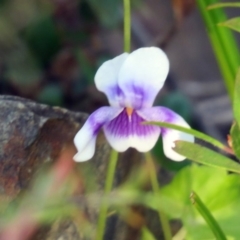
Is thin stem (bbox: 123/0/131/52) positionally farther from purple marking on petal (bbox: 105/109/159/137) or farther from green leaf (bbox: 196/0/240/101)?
green leaf (bbox: 196/0/240/101)

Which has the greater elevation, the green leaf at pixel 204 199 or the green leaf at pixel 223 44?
the green leaf at pixel 223 44

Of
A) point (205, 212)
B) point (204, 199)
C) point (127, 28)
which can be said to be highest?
point (127, 28)

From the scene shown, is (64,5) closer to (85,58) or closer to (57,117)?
(85,58)

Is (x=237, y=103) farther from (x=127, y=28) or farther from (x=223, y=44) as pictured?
(x=223, y=44)

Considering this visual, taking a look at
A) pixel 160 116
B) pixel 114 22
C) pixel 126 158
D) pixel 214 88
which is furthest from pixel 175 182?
pixel 214 88

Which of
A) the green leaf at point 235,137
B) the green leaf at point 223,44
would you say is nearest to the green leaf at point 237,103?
the green leaf at point 235,137

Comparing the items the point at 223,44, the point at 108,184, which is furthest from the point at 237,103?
the point at 223,44

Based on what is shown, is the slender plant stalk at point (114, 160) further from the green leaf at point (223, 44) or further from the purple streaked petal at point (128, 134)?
the green leaf at point (223, 44)
